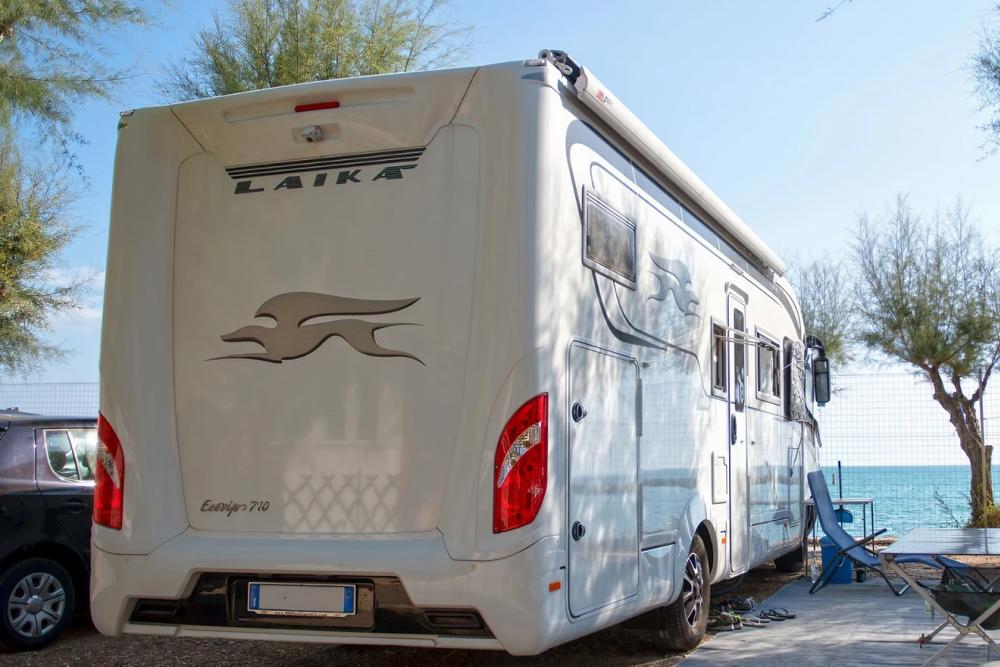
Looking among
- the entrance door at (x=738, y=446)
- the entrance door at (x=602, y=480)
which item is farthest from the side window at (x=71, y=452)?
the entrance door at (x=738, y=446)

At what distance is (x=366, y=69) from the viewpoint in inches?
502

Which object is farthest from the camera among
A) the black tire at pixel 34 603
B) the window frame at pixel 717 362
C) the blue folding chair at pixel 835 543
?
the blue folding chair at pixel 835 543

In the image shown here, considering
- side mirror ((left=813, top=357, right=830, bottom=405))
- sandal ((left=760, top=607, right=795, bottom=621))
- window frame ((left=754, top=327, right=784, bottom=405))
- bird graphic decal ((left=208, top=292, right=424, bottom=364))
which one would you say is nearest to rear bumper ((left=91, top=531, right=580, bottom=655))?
bird graphic decal ((left=208, top=292, right=424, bottom=364))

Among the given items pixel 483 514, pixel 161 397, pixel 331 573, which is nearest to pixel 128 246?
pixel 161 397

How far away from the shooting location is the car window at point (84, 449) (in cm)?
714

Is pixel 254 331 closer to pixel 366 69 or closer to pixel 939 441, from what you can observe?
pixel 366 69

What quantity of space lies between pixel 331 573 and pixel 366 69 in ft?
31.1

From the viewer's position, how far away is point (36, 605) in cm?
656

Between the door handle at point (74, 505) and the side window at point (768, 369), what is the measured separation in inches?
200

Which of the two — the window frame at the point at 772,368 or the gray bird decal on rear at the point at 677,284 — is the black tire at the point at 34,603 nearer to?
the gray bird decal on rear at the point at 677,284

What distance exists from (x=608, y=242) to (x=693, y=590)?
2372 mm

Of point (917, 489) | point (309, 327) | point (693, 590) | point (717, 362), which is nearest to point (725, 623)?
point (693, 590)

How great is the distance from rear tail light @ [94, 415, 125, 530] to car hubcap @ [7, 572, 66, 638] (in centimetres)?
219

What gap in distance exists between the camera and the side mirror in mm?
10773
